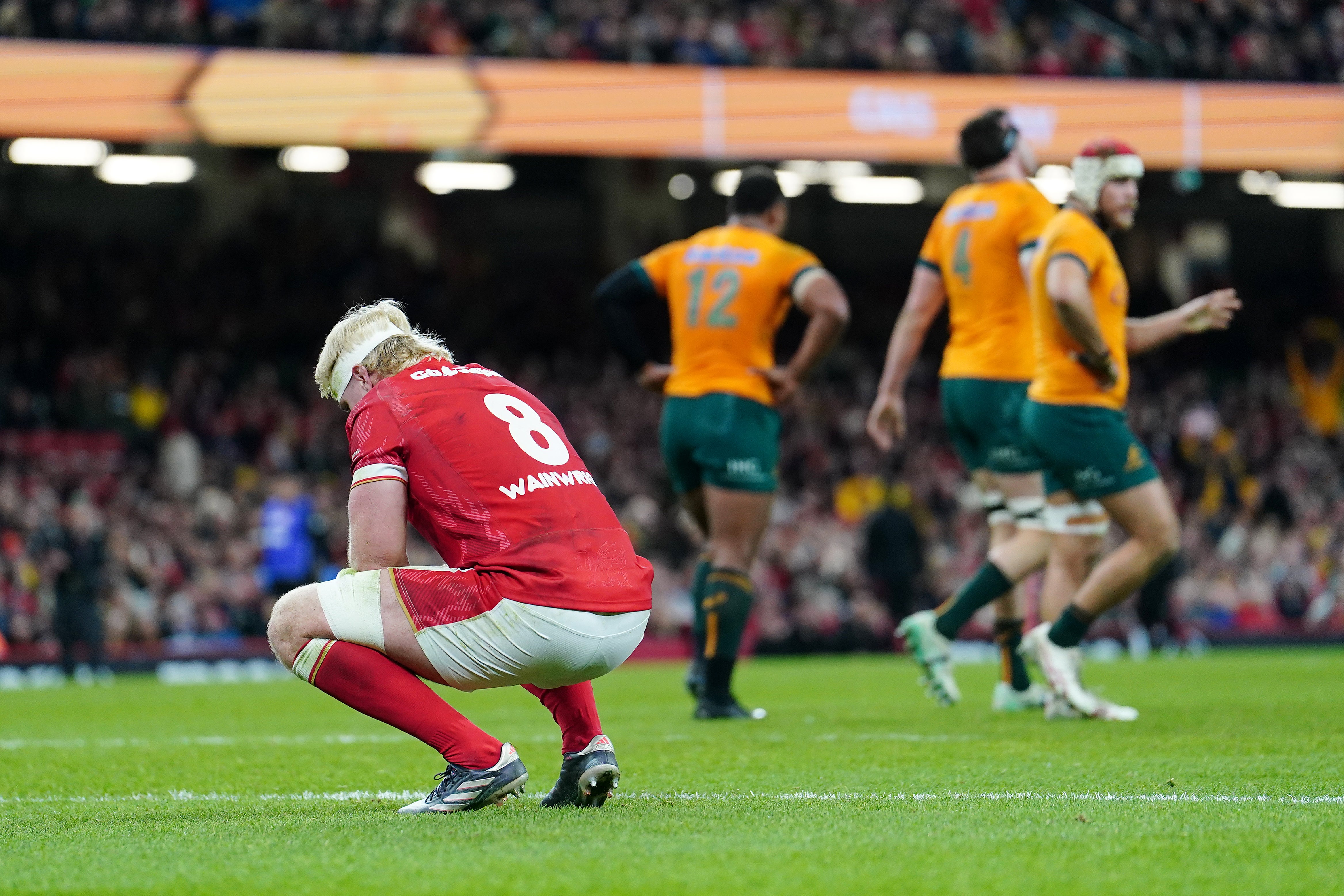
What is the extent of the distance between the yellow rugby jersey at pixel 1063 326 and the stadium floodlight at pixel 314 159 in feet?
49.8

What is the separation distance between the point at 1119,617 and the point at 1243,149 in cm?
595

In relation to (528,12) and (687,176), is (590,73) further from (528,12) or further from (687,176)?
(687,176)

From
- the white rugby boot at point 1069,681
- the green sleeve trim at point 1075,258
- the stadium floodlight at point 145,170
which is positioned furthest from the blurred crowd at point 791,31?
the white rugby boot at point 1069,681

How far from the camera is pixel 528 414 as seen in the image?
436cm

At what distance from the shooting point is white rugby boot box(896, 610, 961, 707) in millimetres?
7500

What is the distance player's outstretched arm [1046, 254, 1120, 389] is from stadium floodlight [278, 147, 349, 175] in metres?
15.4

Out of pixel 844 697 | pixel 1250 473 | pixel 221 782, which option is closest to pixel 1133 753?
pixel 221 782

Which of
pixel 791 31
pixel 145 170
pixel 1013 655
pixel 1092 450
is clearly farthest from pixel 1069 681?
pixel 145 170

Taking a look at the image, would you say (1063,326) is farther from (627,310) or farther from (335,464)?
(335,464)

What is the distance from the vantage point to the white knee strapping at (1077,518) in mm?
7621

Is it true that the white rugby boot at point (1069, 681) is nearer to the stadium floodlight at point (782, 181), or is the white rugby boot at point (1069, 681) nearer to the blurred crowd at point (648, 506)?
the blurred crowd at point (648, 506)

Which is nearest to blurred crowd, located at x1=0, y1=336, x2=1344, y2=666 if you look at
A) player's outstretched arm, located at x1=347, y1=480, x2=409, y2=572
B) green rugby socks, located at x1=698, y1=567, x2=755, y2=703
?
green rugby socks, located at x1=698, y1=567, x2=755, y2=703

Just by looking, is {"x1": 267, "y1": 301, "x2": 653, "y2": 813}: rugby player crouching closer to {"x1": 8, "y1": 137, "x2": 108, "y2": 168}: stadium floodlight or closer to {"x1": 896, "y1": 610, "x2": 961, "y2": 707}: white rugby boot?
{"x1": 896, "y1": 610, "x2": 961, "y2": 707}: white rugby boot

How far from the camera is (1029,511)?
7.73m
